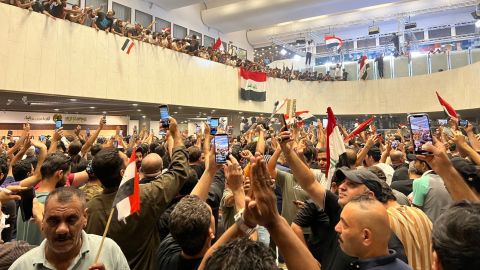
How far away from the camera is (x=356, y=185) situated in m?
2.27

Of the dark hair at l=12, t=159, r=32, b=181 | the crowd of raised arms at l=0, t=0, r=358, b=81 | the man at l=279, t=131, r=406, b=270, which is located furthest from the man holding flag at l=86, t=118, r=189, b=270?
the crowd of raised arms at l=0, t=0, r=358, b=81

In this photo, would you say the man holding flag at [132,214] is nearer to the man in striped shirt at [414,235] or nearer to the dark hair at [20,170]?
the man in striped shirt at [414,235]

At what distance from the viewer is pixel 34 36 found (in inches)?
391

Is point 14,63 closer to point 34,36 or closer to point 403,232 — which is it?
point 34,36

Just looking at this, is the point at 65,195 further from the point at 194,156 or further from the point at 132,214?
the point at 194,156

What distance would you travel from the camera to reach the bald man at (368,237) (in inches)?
62.6

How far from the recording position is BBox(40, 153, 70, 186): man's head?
116 inches

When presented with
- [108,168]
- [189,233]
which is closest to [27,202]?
[108,168]

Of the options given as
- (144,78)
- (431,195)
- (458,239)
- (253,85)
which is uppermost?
(253,85)

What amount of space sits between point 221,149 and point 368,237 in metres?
1.33

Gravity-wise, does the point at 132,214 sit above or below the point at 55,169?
below

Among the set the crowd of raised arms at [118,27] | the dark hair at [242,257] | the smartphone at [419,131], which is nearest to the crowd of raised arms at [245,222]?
the dark hair at [242,257]

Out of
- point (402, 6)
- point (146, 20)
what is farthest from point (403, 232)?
point (402, 6)

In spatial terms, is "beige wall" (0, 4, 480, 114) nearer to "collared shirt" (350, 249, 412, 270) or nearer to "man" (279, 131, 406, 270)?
"man" (279, 131, 406, 270)
